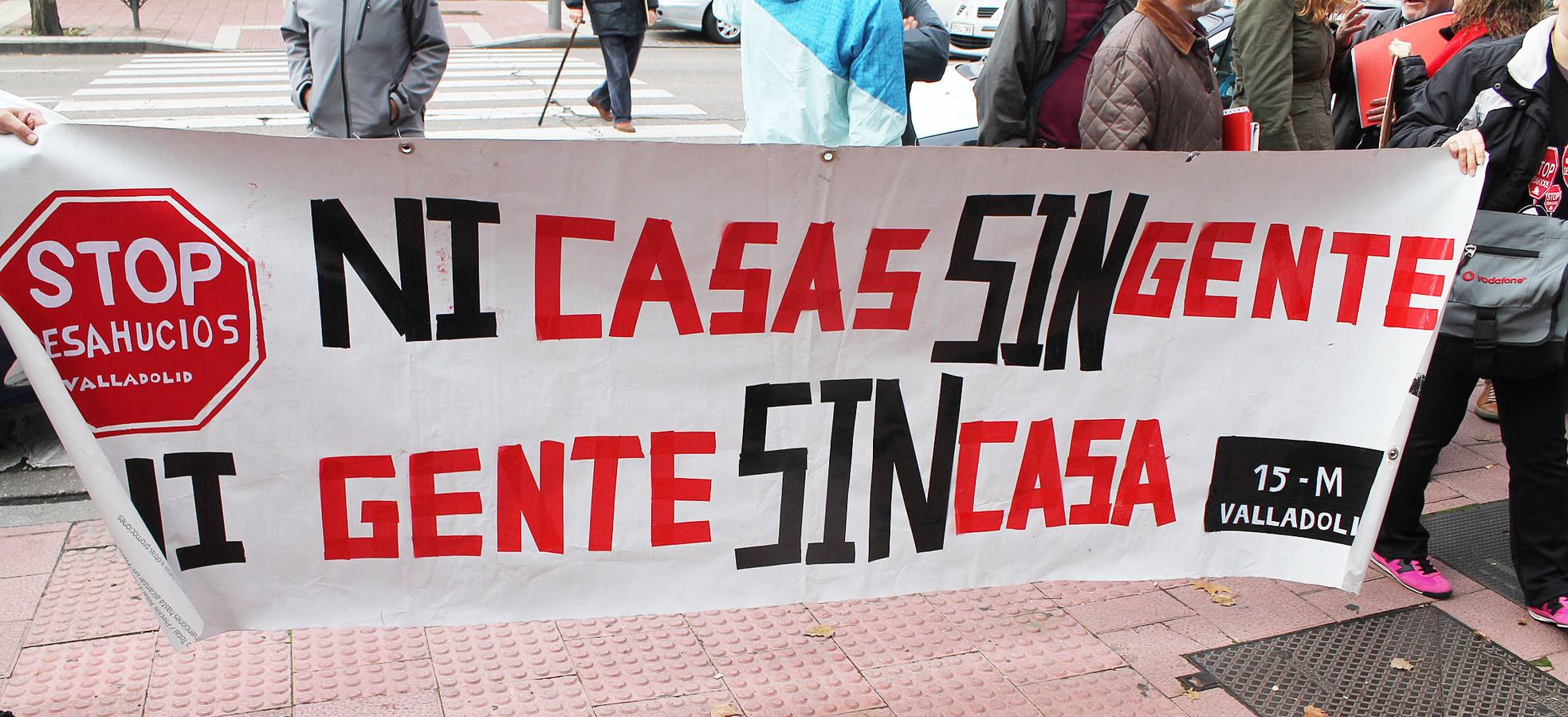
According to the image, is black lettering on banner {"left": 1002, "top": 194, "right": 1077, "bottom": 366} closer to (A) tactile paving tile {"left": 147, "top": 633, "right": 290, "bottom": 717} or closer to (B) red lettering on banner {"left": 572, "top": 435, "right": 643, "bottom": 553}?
(B) red lettering on banner {"left": 572, "top": 435, "right": 643, "bottom": 553}

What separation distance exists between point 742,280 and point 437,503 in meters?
0.82

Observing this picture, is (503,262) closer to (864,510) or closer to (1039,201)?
(864,510)

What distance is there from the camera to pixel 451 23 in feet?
62.5

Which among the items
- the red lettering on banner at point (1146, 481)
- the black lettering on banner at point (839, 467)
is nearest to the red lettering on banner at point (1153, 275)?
the red lettering on banner at point (1146, 481)

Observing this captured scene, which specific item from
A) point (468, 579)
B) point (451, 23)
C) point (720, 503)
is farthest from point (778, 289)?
point (451, 23)

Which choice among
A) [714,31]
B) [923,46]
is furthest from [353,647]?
[714,31]

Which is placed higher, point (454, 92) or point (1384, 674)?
point (1384, 674)

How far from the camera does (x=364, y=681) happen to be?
3242 mm

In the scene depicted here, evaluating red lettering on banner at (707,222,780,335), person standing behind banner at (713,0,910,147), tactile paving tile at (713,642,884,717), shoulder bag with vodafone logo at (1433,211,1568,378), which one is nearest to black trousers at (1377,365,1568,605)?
shoulder bag with vodafone logo at (1433,211,1568,378)

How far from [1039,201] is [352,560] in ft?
5.66

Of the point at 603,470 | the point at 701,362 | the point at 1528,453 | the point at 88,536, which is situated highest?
the point at 701,362

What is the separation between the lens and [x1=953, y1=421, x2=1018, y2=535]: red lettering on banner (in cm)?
303

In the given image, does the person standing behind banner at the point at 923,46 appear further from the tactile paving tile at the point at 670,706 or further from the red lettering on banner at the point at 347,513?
the red lettering on banner at the point at 347,513

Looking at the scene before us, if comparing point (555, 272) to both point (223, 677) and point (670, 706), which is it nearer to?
point (670, 706)
